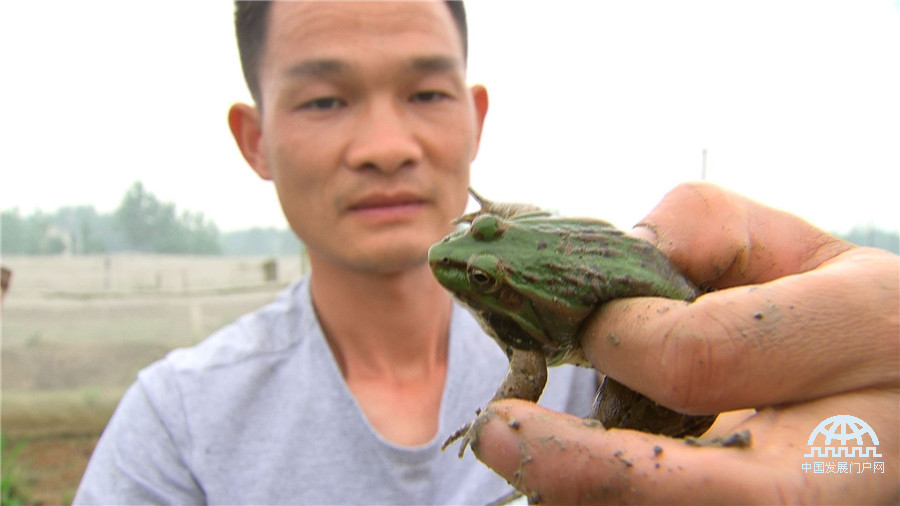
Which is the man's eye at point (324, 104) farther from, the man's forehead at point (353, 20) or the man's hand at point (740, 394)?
the man's hand at point (740, 394)

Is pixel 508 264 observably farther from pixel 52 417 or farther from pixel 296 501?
pixel 52 417

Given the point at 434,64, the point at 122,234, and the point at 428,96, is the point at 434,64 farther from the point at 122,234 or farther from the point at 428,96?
the point at 122,234

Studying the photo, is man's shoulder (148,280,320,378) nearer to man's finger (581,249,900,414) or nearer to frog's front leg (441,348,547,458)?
frog's front leg (441,348,547,458)

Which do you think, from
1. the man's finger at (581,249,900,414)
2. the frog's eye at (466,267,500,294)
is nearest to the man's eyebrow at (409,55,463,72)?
the frog's eye at (466,267,500,294)

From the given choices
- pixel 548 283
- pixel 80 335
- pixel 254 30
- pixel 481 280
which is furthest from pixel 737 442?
pixel 80 335

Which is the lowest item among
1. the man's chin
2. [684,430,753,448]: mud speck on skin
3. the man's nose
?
[684,430,753,448]: mud speck on skin

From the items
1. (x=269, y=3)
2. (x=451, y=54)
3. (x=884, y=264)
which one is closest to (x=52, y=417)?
(x=269, y=3)
